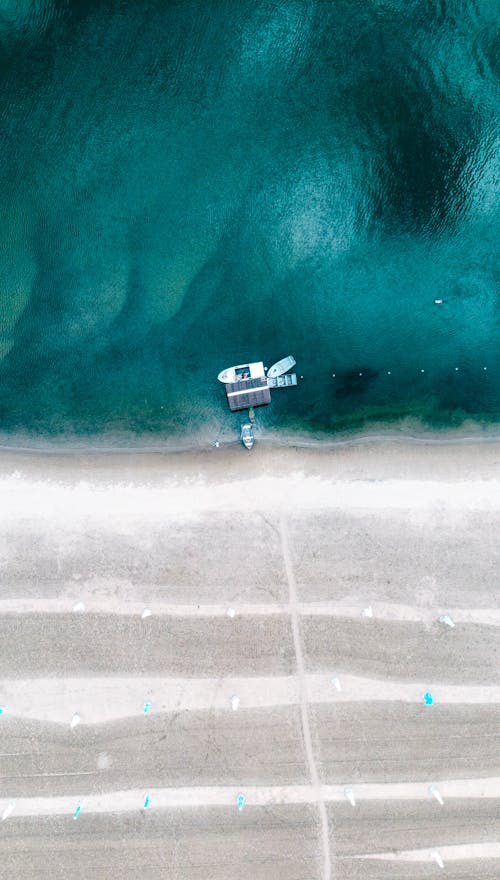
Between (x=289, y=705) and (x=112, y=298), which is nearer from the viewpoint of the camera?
(x=289, y=705)

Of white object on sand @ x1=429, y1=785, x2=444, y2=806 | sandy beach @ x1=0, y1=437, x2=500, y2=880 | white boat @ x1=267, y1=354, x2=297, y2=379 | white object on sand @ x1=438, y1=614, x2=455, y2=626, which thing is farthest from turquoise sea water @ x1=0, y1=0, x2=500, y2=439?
white object on sand @ x1=429, y1=785, x2=444, y2=806

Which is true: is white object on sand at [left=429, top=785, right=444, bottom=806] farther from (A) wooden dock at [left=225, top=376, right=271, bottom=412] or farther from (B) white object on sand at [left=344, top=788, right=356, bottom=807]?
(A) wooden dock at [left=225, top=376, right=271, bottom=412]

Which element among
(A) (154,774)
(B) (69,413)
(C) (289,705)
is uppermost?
(B) (69,413)

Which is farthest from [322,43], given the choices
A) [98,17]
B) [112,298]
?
[112,298]

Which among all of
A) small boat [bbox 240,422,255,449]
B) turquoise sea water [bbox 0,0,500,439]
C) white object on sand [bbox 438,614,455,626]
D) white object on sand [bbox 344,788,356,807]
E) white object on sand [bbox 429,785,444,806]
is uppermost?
turquoise sea water [bbox 0,0,500,439]

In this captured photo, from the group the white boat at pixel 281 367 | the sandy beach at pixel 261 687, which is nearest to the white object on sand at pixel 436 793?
the sandy beach at pixel 261 687

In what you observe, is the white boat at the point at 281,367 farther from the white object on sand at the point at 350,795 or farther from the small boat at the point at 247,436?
the white object on sand at the point at 350,795

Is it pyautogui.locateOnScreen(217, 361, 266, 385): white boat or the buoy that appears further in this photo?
pyautogui.locateOnScreen(217, 361, 266, 385): white boat

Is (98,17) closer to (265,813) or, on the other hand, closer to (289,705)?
(289,705)
